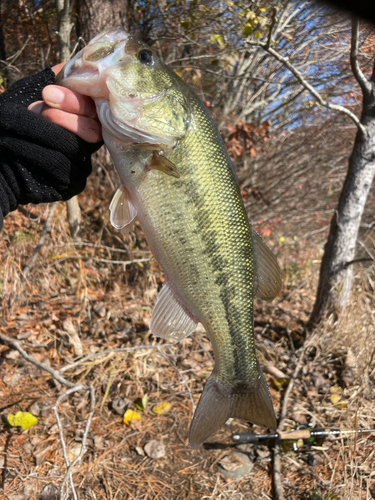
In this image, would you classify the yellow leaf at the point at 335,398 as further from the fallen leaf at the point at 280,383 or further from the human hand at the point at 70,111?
the human hand at the point at 70,111

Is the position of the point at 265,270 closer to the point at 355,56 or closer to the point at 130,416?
the point at 130,416

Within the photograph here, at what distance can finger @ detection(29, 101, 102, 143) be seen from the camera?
5.45 ft

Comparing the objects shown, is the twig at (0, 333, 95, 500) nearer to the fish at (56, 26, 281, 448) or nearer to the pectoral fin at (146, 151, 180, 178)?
the fish at (56, 26, 281, 448)

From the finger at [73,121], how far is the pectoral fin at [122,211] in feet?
1.00

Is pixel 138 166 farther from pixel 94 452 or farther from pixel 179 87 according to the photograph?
pixel 94 452

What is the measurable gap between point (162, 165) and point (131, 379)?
2.75 meters

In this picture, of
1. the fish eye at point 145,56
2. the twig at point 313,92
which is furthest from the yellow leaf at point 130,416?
the twig at point 313,92

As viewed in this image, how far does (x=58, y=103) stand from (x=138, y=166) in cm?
43

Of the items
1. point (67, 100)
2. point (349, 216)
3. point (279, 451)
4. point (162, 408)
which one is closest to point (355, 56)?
point (349, 216)

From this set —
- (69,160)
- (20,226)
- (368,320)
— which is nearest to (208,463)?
(368,320)

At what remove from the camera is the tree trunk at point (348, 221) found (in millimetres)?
4016

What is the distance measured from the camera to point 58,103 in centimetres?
161

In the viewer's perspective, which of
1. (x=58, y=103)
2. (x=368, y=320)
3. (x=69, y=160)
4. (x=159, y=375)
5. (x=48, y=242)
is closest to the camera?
(x=58, y=103)

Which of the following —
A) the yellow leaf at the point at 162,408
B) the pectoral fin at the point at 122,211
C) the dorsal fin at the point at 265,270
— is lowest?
the yellow leaf at the point at 162,408
